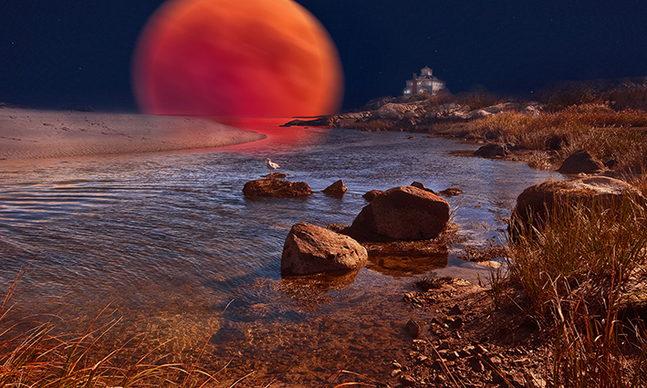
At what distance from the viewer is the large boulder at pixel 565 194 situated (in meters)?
5.71

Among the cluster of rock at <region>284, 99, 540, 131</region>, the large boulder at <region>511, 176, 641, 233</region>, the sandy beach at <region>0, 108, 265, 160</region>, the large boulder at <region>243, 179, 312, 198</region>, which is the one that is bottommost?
the large boulder at <region>243, 179, 312, 198</region>

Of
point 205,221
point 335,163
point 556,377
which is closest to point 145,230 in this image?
point 205,221

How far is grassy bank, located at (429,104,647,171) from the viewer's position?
43.5ft

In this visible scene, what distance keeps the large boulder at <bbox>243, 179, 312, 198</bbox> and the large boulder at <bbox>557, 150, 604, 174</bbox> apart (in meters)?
9.05

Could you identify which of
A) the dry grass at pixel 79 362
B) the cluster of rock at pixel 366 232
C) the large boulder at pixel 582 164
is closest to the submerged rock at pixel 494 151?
the large boulder at pixel 582 164

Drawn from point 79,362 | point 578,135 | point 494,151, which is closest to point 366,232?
point 79,362

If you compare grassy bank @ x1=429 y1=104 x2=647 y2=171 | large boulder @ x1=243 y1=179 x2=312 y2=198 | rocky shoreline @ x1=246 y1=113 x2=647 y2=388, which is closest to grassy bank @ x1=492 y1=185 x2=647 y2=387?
rocky shoreline @ x1=246 y1=113 x2=647 y2=388

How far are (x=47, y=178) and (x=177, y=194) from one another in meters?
5.10

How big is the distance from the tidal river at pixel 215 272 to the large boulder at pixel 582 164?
2811mm

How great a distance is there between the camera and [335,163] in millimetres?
18250

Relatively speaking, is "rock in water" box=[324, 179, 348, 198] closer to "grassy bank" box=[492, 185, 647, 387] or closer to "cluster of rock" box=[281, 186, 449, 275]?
"cluster of rock" box=[281, 186, 449, 275]

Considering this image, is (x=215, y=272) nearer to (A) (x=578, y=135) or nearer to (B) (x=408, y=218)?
(B) (x=408, y=218)

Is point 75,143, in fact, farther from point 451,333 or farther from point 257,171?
point 451,333

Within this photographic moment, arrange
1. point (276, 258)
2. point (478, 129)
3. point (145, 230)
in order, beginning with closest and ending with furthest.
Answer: point (276, 258), point (145, 230), point (478, 129)
